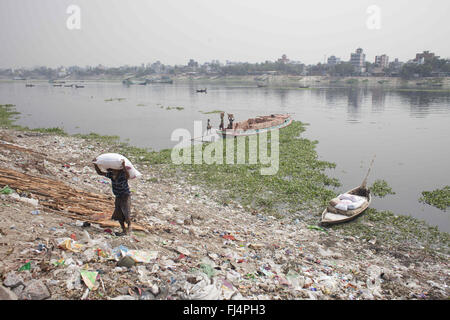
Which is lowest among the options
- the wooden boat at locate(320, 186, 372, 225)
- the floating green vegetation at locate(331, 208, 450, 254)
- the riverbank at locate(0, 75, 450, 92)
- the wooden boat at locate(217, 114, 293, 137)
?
the floating green vegetation at locate(331, 208, 450, 254)

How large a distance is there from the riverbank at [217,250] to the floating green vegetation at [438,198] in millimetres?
2226

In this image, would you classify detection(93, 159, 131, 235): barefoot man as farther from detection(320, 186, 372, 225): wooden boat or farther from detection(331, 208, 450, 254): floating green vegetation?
detection(331, 208, 450, 254): floating green vegetation

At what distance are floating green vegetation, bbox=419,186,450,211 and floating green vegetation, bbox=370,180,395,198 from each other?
118 centimetres

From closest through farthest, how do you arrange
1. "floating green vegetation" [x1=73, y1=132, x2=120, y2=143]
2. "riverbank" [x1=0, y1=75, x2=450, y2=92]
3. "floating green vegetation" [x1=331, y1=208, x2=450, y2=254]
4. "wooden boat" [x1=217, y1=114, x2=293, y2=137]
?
1. "floating green vegetation" [x1=331, y1=208, x2=450, y2=254]
2. "floating green vegetation" [x1=73, y1=132, x2=120, y2=143]
3. "wooden boat" [x1=217, y1=114, x2=293, y2=137]
4. "riverbank" [x1=0, y1=75, x2=450, y2=92]

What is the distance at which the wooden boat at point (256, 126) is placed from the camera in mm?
20328

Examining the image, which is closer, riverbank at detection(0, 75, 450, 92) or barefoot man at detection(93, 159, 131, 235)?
barefoot man at detection(93, 159, 131, 235)

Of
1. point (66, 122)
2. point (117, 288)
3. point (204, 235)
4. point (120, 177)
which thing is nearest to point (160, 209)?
point (204, 235)

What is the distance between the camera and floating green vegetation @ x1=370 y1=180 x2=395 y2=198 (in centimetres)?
1158

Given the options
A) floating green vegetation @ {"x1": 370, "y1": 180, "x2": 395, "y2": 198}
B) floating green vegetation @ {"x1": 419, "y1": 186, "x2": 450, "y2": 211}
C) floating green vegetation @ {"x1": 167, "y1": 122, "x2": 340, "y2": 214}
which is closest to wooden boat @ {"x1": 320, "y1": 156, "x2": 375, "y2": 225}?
floating green vegetation @ {"x1": 167, "y1": 122, "x2": 340, "y2": 214}

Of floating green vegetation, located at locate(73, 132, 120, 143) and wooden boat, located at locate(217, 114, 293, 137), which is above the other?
wooden boat, located at locate(217, 114, 293, 137)

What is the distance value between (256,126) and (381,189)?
458 inches

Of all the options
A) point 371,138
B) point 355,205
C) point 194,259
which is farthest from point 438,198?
A: point 371,138
